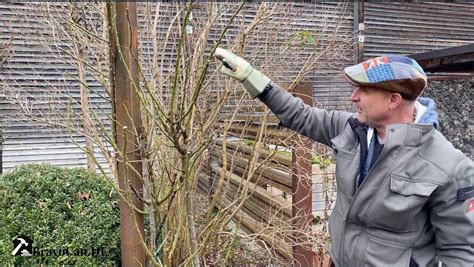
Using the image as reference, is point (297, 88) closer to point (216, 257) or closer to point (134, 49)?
point (216, 257)

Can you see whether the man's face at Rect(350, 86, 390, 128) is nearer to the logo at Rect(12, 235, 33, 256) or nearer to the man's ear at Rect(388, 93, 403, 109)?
the man's ear at Rect(388, 93, 403, 109)

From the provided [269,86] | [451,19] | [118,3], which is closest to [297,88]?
[269,86]

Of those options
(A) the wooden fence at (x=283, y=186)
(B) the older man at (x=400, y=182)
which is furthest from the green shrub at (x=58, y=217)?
(B) the older man at (x=400, y=182)

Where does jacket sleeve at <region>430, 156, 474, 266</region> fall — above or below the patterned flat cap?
below

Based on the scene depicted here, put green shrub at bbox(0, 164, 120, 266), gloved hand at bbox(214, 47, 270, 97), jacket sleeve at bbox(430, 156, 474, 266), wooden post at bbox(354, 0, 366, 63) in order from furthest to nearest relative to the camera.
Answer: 1. wooden post at bbox(354, 0, 366, 63)
2. green shrub at bbox(0, 164, 120, 266)
3. gloved hand at bbox(214, 47, 270, 97)
4. jacket sleeve at bbox(430, 156, 474, 266)

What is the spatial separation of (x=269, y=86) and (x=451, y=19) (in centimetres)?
1025

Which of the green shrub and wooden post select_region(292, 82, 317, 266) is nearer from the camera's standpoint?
the green shrub

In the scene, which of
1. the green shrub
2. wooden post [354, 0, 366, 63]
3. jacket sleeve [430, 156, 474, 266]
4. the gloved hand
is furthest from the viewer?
wooden post [354, 0, 366, 63]

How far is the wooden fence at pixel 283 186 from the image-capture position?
140 inches

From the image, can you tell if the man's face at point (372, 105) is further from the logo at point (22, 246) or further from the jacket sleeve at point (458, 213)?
the logo at point (22, 246)

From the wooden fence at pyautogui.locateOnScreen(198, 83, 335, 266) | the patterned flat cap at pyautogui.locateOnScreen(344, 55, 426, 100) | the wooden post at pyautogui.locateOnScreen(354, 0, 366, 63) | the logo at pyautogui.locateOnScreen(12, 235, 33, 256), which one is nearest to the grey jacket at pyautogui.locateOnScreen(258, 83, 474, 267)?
the patterned flat cap at pyautogui.locateOnScreen(344, 55, 426, 100)

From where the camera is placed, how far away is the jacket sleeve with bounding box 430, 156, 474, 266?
1.55 metres

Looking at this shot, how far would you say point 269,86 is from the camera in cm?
188

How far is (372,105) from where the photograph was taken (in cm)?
166
